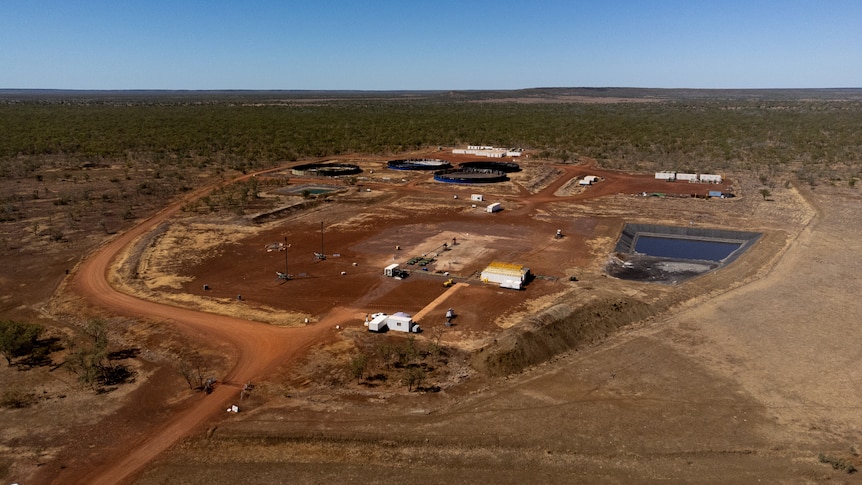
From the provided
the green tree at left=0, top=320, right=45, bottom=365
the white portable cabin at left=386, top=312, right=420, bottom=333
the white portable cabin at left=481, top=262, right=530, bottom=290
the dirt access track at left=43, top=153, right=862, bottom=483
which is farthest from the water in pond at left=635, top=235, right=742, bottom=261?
the green tree at left=0, top=320, right=45, bottom=365

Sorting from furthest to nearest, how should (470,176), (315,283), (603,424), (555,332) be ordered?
1. (470,176)
2. (315,283)
3. (555,332)
4. (603,424)

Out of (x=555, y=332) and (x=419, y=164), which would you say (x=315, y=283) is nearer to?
(x=555, y=332)

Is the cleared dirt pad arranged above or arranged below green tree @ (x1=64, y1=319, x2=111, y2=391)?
below

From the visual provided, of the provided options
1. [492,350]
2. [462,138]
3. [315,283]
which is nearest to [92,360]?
[315,283]

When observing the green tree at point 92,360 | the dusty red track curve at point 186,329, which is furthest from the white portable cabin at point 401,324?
the green tree at point 92,360

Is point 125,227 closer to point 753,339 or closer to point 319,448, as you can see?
point 319,448

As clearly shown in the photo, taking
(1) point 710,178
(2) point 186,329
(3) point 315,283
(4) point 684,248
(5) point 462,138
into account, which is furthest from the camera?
(5) point 462,138

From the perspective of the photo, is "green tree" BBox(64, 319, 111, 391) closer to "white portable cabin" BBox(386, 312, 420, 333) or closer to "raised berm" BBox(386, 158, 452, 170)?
"white portable cabin" BBox(386, 312, 420, 333)
